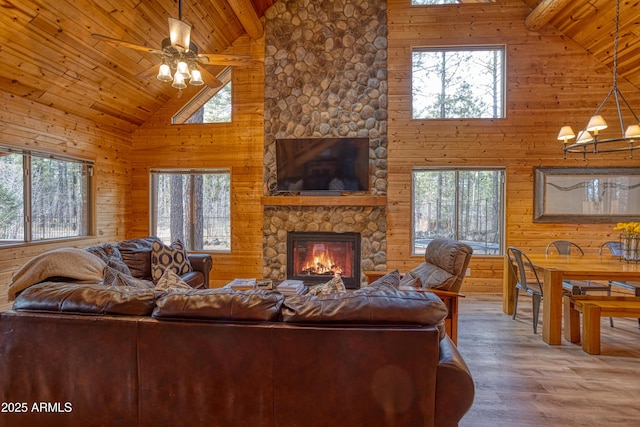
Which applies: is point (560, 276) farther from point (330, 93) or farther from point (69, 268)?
point (69, 268)

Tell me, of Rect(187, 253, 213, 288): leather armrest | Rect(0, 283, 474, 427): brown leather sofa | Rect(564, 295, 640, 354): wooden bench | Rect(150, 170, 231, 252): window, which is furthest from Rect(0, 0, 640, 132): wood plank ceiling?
Rect(564, 295, 640, 354): wooden bench

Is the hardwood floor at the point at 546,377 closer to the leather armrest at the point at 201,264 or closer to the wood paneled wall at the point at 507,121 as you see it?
the wood paneled wall at the point at 507,121

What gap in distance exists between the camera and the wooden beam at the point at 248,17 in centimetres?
447

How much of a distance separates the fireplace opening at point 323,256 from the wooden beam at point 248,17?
333 centimetres

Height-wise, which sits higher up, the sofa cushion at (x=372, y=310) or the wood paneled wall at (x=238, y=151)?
the wood paneled wall at (x=238, y=151)

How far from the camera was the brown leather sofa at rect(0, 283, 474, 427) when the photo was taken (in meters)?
1.44

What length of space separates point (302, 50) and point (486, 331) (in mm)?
4886

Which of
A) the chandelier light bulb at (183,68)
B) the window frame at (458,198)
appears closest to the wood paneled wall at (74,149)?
the chandelier light bulb at (183,68)

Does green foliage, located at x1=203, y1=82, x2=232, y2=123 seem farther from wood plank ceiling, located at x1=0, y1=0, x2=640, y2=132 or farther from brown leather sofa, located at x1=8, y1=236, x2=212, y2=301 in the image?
brown leather sofa, located at x1=8, y1=236, x2=212, y2=301

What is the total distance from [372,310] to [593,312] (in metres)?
2.75

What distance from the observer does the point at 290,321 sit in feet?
4.96

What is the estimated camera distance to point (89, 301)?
1.61 meters

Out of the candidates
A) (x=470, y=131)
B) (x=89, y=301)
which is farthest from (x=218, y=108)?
(x=89, y=301)

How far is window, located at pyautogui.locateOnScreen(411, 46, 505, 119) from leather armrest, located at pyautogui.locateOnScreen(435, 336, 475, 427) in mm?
4641
